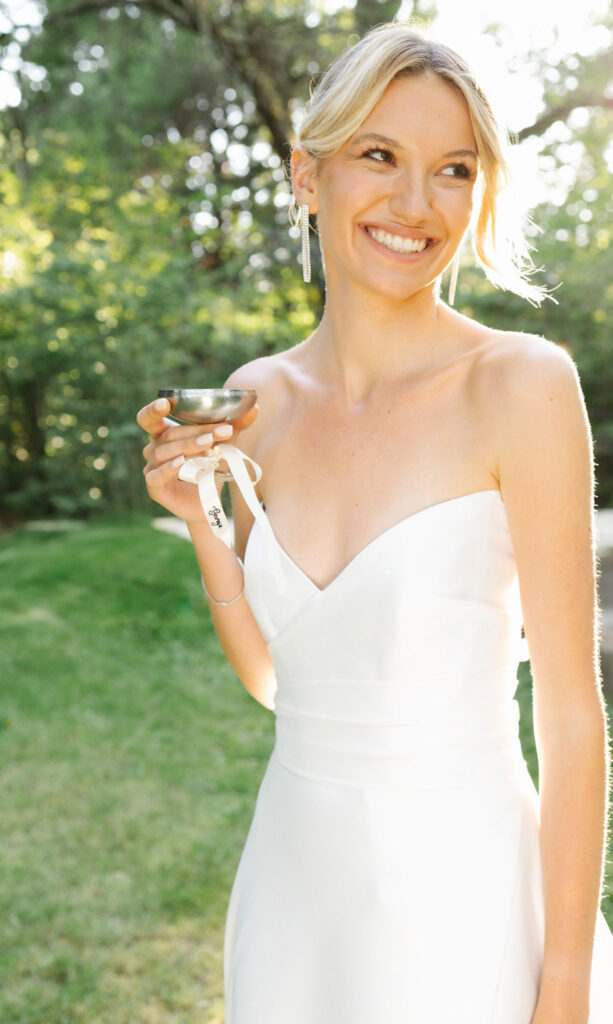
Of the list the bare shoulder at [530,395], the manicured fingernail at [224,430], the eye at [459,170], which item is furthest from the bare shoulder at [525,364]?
the manicured fingernail at [224,430]

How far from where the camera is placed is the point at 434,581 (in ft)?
4.83

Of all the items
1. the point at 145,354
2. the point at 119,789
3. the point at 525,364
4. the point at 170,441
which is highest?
the point at 525,364

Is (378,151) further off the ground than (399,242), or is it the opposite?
(378,151)

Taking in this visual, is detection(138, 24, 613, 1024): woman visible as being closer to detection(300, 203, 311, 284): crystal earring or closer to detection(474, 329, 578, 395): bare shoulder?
detection(474, 329, 578, 395): bare shoulder

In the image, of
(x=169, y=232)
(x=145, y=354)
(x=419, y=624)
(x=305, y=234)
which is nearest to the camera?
(x=419, y=624)

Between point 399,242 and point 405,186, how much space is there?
9 cm

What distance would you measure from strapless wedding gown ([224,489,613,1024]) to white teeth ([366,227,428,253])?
1.51 feet

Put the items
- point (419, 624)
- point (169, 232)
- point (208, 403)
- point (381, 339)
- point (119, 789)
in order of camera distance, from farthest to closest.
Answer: point (169, 232) < point (119, 789) < point (381, 339) < point (208, 403) < point (419, 624)

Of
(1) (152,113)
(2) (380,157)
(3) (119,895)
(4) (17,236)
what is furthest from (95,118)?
(2) (380,157)

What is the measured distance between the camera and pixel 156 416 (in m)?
1.61

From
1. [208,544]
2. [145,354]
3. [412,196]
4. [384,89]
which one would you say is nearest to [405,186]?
[412,196]

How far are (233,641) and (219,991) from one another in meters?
1.88

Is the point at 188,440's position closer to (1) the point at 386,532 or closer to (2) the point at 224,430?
(2) the point at 224,430

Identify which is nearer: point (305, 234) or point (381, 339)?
point (381, 339)
